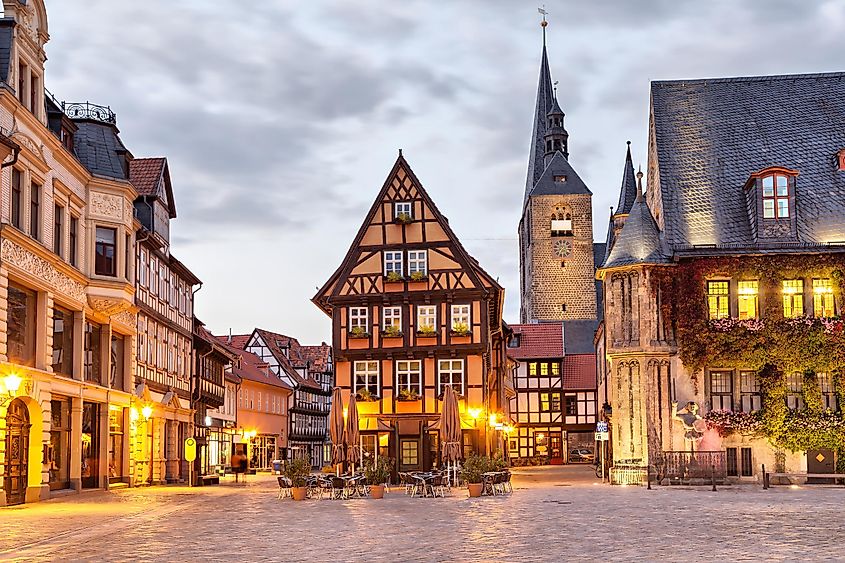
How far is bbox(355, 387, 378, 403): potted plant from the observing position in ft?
155

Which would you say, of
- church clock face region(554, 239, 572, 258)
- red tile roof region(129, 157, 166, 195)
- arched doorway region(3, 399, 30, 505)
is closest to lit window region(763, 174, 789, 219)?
red tile roof region(129, 157, 166, 195)

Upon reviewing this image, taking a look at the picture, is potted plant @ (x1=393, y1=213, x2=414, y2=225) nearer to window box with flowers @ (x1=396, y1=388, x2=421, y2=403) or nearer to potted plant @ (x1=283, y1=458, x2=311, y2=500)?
window box with flowers @ (x1=396, y1=388, x2=421, y2=403)

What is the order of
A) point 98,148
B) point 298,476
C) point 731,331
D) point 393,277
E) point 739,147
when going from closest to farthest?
point 298,476
point 98,148
point 731,331
point 739,147
point 393,277

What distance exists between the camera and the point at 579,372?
85.4 metres

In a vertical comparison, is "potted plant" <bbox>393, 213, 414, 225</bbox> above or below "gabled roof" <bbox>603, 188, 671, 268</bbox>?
above

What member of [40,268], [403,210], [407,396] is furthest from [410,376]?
[40,268]

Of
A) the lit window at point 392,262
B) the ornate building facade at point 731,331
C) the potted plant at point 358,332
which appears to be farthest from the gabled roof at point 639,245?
the potted plant at point 358,332

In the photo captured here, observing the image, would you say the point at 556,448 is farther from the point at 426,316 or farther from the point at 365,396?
the point at 365,396

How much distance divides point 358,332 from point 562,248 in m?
68.0

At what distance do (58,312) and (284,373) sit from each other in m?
52.8

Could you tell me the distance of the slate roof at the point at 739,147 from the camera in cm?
4200

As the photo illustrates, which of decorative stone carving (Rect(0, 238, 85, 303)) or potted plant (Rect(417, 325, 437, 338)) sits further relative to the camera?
potted plant (Rect(417, 325, 437, 338))

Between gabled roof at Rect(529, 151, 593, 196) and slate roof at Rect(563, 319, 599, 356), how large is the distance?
14726 mm

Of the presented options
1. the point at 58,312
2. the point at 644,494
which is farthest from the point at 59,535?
the point at 644,494
